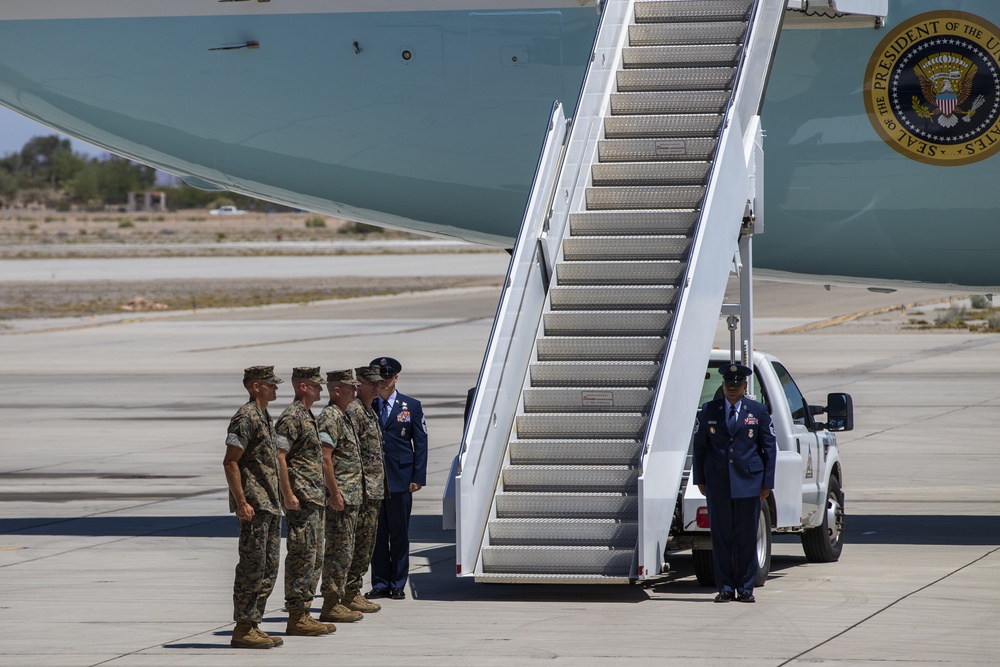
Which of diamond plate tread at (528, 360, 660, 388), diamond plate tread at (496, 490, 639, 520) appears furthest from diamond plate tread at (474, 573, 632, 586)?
diamond plate tread at (528, 360, 660, 388)

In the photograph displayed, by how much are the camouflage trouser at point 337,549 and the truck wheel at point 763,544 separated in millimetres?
3339

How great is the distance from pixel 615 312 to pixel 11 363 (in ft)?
98.4

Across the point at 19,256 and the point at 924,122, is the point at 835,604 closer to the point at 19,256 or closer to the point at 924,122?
the point at 924,122

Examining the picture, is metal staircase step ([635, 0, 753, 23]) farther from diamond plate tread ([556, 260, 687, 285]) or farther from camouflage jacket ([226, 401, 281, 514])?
camouflage jacket ([226, 401, 281, 514])

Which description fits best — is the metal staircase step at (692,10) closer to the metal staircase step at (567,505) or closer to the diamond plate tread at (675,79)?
the diamond plate tread at (675,79)

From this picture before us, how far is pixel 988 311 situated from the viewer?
52.8 m

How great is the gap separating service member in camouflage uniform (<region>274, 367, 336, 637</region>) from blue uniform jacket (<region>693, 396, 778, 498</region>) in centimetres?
303

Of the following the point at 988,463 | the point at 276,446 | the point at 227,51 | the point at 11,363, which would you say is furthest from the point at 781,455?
the point at 11,363

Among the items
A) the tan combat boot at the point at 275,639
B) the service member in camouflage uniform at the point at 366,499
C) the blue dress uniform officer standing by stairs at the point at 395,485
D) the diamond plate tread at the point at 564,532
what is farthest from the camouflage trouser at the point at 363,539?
the tan combat boot at the point at 275,639

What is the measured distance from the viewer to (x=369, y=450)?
11148 mm

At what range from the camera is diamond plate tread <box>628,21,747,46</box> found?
44.2ft

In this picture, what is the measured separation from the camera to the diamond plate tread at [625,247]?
12406mm

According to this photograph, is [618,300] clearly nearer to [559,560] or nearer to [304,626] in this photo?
[559,560]

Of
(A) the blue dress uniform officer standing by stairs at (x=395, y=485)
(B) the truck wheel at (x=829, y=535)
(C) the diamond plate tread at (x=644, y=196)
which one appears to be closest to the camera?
(A) the blue dress uniform officer standing by stairs at (x=395, y=485)
